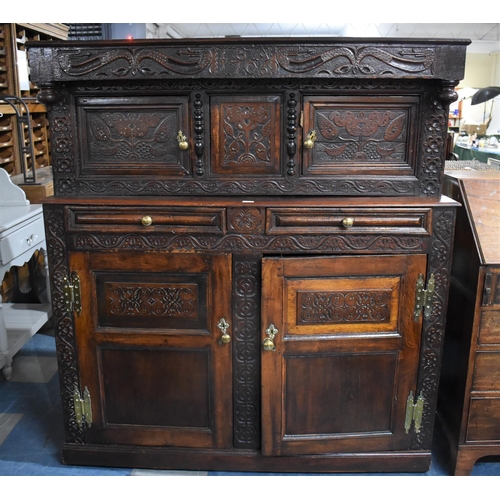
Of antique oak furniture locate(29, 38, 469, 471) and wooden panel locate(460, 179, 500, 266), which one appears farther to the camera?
wooden panel locate(460, 179, 500, 266)

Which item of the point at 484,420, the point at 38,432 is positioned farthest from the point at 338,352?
the point at 38,432

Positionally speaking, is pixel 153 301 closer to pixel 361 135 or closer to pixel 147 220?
pixel 147 220

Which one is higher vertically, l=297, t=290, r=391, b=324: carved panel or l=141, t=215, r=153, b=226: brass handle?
l=141, t=215, r=153, b=226: brass handle

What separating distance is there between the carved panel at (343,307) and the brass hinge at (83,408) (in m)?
0.88

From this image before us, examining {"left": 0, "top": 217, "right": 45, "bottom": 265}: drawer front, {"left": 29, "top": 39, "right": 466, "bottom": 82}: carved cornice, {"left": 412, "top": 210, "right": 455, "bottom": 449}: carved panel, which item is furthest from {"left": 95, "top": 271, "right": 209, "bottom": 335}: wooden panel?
{"left": 0, "top": 217, "right": 45, "bottom": 265}: drawer front

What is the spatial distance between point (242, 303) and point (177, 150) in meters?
0.60

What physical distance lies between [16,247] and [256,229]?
1535 millimetres

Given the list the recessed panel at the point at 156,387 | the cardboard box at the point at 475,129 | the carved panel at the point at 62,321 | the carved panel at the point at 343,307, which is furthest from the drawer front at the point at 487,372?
the cardboard box at the point at 475,129

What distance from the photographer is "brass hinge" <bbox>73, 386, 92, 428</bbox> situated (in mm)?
1928

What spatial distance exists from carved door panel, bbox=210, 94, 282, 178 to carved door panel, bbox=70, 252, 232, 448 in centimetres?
34

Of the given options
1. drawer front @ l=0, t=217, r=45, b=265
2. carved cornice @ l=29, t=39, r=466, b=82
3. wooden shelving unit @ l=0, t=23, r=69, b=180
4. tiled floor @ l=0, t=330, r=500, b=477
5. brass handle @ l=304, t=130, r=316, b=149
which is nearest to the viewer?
carved cornice @ l=29, t=39, r=466, b=82

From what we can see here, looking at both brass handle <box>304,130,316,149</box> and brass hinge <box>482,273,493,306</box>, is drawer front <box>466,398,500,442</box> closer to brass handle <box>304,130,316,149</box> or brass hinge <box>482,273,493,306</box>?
brass hinge <box>482,273,493,306</box>

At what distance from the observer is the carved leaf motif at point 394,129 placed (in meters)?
1.75

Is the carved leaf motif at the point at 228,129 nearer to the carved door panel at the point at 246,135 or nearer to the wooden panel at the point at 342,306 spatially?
the carved door panel at the point at 246,135
